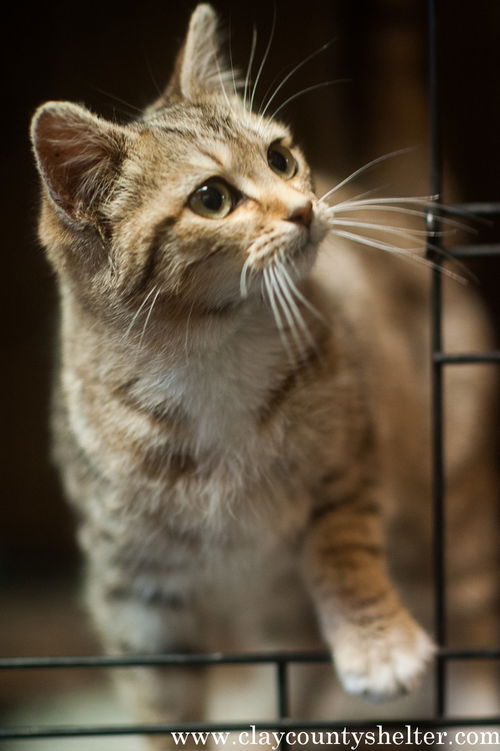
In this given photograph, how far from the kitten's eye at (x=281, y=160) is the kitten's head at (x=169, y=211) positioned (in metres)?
0.01

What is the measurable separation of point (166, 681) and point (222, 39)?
87 cm

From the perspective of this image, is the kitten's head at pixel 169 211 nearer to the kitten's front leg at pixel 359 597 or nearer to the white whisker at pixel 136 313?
the white whisker at pixel 136 313

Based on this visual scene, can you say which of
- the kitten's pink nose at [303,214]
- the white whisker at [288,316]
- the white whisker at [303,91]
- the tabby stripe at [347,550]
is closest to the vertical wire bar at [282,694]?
the tabby stripe at [347,550]

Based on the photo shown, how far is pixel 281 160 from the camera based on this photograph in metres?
0.92

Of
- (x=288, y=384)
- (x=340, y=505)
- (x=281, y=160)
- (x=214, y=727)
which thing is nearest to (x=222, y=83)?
(x=281, y=160)

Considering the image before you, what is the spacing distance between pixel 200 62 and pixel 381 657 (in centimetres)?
75

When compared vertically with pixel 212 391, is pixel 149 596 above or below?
below

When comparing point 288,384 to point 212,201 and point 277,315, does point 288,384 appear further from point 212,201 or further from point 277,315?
point 212,201

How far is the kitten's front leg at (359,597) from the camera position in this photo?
95 centimetres

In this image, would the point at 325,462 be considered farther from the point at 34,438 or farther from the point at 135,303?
the point at 34,438

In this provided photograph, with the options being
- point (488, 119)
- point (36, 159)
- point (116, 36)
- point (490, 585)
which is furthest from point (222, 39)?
point (490, 585)

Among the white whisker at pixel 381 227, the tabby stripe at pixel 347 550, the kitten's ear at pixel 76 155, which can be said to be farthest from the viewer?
the tabby stripe at pixel 347 550

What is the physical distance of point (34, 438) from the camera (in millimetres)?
1439

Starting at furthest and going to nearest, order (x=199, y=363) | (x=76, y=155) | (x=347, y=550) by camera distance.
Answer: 1. (x=347, y=550)
2. (x=199, y=363)
3. (x=76, y=155)
